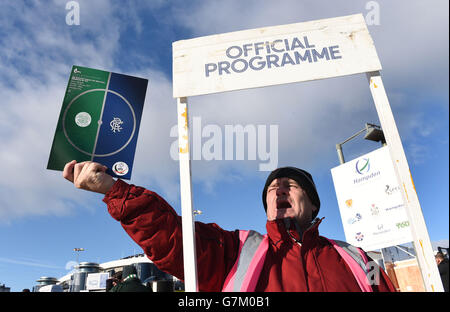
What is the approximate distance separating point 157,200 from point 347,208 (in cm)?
721

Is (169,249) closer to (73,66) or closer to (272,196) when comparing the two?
(272,196)

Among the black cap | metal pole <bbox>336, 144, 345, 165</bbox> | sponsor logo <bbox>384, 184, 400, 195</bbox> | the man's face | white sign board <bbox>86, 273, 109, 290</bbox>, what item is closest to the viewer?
the man's face

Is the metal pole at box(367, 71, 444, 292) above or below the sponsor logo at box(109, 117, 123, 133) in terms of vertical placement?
below

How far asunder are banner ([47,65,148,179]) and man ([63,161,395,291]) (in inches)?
5.7

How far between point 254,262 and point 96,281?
11.8m

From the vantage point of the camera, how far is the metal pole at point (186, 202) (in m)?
1.52

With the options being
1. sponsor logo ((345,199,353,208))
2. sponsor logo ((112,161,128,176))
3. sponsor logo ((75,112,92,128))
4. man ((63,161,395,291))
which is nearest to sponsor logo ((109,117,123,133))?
sponsor logo ((75,112,92,128))

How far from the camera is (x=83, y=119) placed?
203 centimetres

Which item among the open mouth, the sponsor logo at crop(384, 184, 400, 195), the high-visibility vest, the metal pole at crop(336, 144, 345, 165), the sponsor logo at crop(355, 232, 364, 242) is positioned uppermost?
the metal pole at crop(336, 144, 345, 165)

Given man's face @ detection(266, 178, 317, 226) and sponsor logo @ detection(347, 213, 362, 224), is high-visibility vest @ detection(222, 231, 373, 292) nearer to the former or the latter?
man's face @ detection(266, 178, 317, 226)

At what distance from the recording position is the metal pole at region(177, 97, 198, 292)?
4.98 ft

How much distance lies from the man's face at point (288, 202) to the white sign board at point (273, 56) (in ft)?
3.20

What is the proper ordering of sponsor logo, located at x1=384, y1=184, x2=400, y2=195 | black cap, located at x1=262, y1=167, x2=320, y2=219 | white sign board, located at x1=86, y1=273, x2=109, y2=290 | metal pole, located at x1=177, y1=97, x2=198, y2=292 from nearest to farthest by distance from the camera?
metal pole, located at x1=177, y1=97, x2=198, y2=292 < black cap, located at x1=262, y1=167, x2=320, y2=219 < sponsor logo, located at x1=384, y1=184, x2=400, y2=195 < white sign board, located at x1=86, y1=273, x2=109, y2=290
